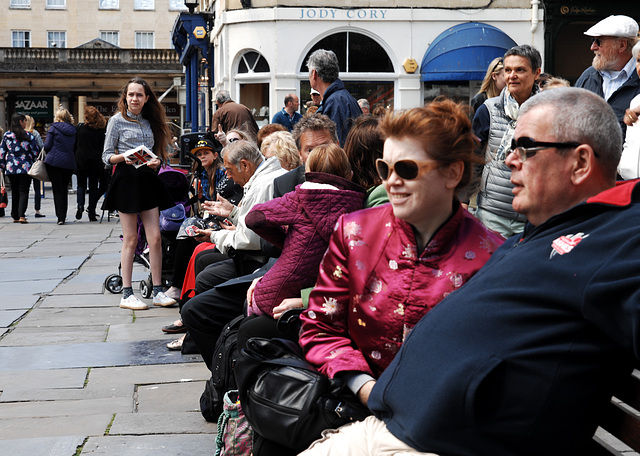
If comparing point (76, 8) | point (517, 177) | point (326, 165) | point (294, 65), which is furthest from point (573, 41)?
point (76, 8)

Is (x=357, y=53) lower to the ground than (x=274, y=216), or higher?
higher

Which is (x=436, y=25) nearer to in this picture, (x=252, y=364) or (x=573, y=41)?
(x=573, y=41)

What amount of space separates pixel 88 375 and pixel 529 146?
13.2ft

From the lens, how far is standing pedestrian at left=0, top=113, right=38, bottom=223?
16.0 meters

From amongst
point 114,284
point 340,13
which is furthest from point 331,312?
point 340,13

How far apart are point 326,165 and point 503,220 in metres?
1.79

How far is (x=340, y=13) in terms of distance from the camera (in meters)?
18.9

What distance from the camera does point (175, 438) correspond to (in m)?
4.31

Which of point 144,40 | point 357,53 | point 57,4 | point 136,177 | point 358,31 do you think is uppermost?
point 57,4

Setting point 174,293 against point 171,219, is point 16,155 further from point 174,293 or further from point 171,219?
point 174,293

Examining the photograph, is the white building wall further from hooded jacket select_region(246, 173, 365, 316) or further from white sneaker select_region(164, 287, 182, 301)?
hooded jacket select_region(246, 173, 365, 316)

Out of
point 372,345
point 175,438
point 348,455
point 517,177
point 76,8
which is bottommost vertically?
point 175,438

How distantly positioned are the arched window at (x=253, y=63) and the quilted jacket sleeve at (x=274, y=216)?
1581 centimetres

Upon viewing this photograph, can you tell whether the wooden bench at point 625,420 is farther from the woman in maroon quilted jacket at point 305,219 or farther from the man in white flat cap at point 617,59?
the man in white flat cap at point 617,59
